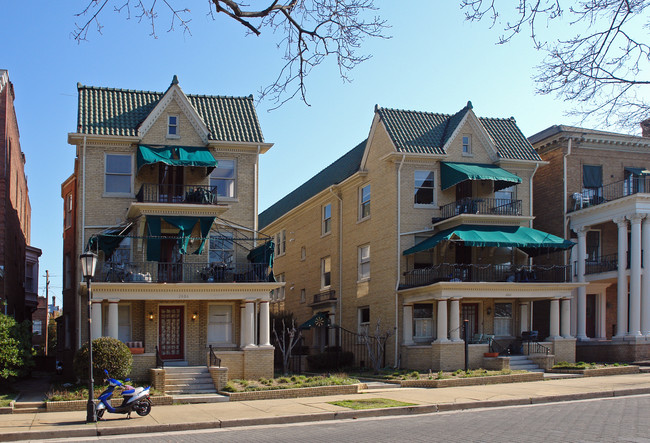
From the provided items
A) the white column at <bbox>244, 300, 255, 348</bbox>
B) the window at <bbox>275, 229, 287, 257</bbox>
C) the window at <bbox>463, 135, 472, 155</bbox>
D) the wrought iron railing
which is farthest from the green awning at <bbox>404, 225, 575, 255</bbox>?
the window at <bbox>275, 229, 287, 257</bbox>

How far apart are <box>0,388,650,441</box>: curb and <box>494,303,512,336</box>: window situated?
11.7 metres

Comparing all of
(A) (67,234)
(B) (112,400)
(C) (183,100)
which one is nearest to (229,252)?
(C) (183,100)

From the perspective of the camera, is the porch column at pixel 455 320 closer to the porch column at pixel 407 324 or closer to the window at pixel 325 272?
the porch column at pixel 407 324

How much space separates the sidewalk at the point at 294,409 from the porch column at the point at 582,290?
10.4m

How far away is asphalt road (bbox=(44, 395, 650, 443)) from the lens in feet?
44.6

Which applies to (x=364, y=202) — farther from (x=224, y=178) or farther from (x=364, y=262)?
(x=224, y=178)

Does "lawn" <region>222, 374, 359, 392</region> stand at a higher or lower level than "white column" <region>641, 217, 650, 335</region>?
lower

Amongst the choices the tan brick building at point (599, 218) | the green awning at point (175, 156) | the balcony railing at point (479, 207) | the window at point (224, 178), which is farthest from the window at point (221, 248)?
the tan brick building at point (599, 218)

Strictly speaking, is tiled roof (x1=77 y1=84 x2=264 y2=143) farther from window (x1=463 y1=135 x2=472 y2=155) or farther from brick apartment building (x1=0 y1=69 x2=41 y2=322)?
window (x1=463 y1=135 x2=472 y2=155)

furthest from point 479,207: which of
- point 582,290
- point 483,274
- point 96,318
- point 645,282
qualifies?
point 96,318

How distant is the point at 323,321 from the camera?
122 feet

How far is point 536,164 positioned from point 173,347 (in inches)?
727

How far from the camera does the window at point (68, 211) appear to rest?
33312 millimetres

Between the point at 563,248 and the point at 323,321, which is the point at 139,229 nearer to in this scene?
the point at 323,321
